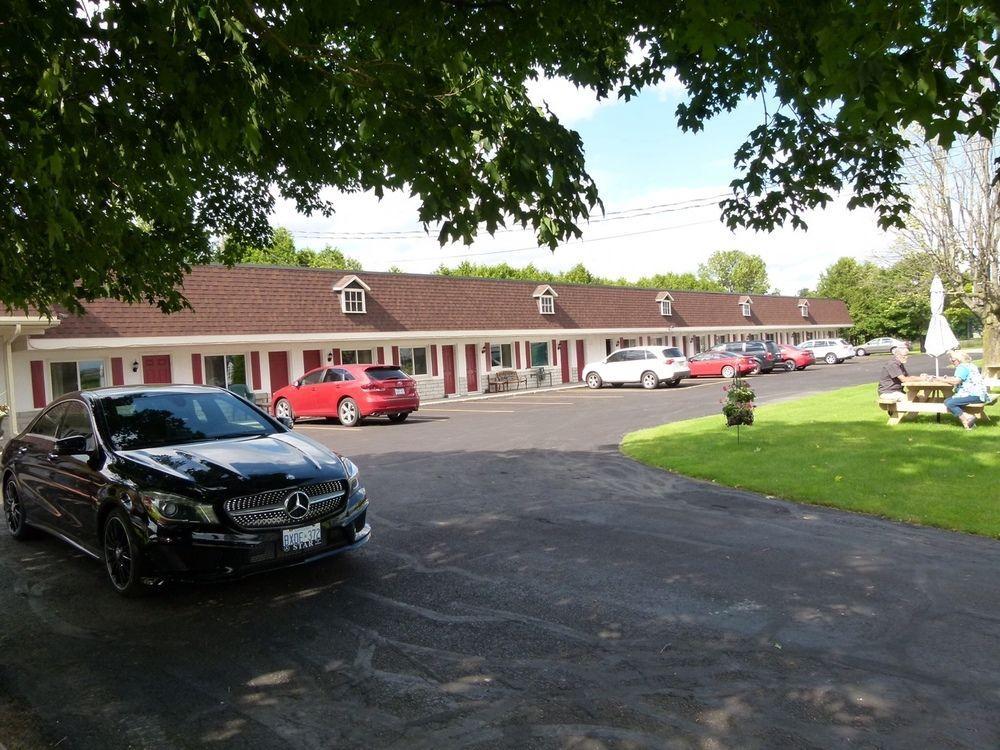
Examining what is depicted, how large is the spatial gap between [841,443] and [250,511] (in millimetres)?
9932

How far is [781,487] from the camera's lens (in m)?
8.98

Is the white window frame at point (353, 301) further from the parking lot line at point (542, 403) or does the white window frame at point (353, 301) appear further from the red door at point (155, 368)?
the parking lot line at point (542, 403)

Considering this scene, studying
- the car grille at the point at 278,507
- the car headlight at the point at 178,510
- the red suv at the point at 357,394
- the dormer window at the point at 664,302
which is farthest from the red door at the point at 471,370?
the car headlight at the point at 178,510

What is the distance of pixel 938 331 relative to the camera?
17438mm

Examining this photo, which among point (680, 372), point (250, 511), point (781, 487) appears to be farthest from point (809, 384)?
point (250, 511)

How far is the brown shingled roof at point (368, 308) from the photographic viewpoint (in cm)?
2344

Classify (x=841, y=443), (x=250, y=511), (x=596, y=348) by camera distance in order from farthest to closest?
1. (x=596, y=348)
2. (x=841, y=443)
3. (x=250, y=511)

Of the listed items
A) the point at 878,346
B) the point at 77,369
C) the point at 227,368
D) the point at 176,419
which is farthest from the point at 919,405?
the point at 878,346

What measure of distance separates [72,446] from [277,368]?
22.0 meters

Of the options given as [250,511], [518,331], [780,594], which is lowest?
[780,594]

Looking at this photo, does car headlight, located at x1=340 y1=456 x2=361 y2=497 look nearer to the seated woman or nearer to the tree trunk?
the seated woman

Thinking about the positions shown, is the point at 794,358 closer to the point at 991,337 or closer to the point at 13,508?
the point at 991,337

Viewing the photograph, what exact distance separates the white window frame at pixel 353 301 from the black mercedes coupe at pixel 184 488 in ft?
73.0

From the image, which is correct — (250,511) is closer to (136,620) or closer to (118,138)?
(136,620)
